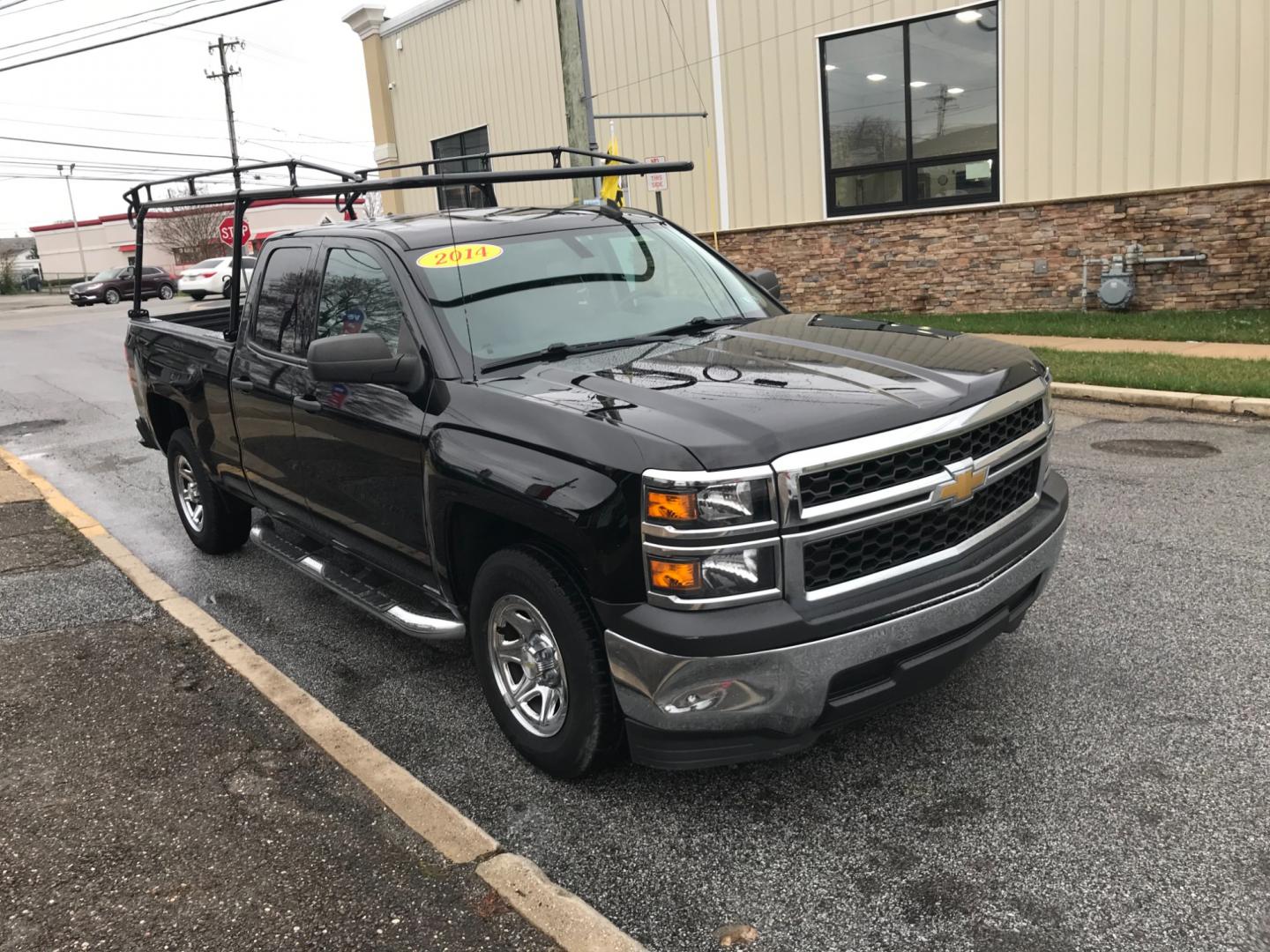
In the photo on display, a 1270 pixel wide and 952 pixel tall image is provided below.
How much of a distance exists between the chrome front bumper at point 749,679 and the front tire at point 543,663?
6.3 inches

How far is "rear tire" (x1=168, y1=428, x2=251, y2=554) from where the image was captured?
6.35 metres

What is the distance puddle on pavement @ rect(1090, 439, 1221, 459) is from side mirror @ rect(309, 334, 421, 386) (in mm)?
5855

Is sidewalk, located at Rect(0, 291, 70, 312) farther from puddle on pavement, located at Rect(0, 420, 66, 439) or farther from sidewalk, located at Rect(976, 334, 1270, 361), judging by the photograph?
sidewalk, located at Rect(976, 334, 1270, 361)

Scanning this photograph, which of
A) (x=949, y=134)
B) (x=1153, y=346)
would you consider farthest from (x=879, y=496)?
(x=949, y=134)

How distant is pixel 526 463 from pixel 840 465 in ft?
3.28

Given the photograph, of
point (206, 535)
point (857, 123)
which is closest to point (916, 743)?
point (206, 535)

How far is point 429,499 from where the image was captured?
3834 mm

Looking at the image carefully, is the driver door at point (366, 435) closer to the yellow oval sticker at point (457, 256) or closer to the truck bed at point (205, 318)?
the yellow oval sticker at point (457, 256)

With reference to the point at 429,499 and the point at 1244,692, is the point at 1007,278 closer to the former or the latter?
the point at 1244,692

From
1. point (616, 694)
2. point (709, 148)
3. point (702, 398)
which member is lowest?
point (616, 694)

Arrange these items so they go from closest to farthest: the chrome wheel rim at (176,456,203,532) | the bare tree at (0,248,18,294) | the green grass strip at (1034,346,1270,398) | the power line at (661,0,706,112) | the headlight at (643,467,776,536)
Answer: the headlight at (643,467,776,536) < the chrome wheel rim at (176,456,203,532) < the green grass strip at (1034,346,1270,398) < the power line at (661,0,706,112) < the bare tree at (0,248,18,294)

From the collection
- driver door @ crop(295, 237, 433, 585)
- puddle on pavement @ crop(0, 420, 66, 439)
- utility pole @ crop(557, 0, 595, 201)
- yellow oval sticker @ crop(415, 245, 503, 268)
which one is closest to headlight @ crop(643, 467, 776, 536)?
driver door @ crop(295, 237, 433, 585)

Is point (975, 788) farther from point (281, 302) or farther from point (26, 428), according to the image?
point (26, 428)

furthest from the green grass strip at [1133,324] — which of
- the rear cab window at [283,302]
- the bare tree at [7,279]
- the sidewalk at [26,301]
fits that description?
the bare tree at [7,279]
